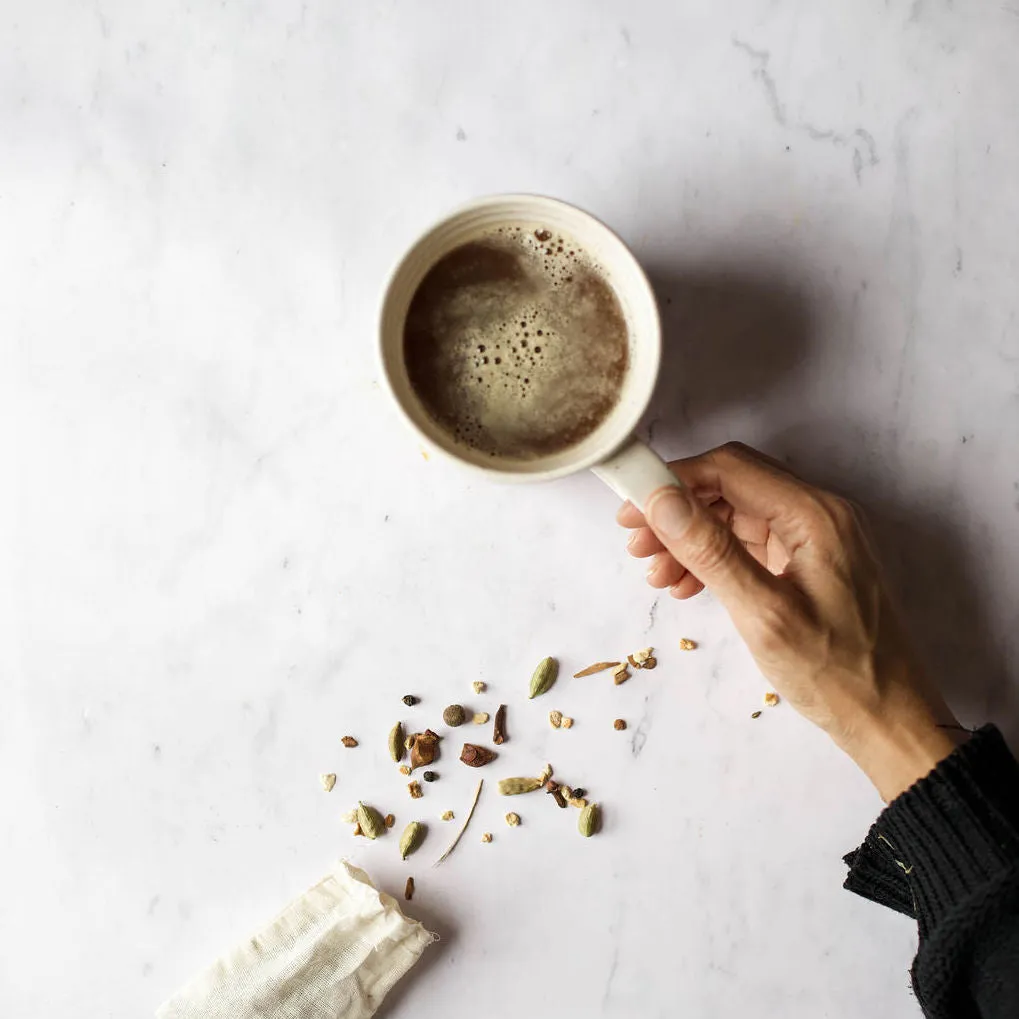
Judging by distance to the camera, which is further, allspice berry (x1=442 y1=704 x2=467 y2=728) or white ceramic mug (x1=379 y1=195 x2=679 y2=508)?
allspice berry (x1=442 y1=704 x2=467 y2=728)

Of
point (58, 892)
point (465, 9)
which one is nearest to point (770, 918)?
point (58, 892)

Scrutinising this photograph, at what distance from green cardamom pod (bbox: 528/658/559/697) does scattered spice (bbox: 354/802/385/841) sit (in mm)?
198

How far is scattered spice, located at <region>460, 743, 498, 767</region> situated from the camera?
3.12 ft

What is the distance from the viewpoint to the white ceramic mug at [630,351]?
30.0 inches

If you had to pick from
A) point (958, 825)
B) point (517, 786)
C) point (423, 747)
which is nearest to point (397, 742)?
point (423, 747)

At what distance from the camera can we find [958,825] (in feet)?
2.63

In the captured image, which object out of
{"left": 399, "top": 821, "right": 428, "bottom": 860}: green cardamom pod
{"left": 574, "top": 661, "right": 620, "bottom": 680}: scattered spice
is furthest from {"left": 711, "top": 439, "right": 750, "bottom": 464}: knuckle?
{"left": 399, "top": 821, "right": 428, "bottom": 860}: green cardamom pod

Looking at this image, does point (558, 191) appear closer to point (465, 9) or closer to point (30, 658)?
point (465, 9)

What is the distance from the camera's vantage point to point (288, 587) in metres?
0.95

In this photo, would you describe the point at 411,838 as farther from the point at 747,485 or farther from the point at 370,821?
the point at 747,485

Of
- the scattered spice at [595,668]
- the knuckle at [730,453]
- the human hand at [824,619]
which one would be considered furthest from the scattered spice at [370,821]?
the knuckle at [730,453]

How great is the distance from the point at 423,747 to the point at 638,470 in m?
0.38

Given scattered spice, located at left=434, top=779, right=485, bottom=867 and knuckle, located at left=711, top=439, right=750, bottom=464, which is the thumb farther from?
scattered spice, located at left=434, top=779, right=485, bottom=867

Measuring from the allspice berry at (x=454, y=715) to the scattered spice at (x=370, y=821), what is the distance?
0.12 m
